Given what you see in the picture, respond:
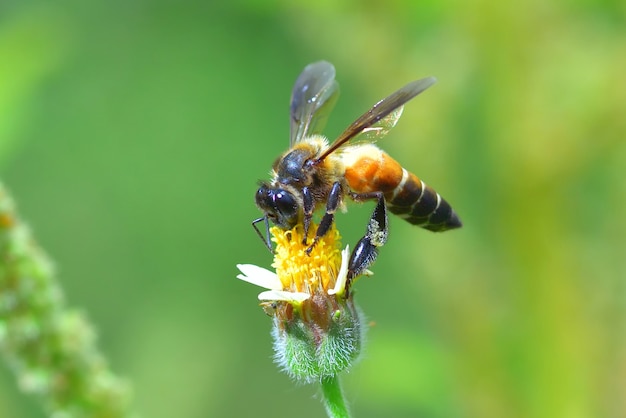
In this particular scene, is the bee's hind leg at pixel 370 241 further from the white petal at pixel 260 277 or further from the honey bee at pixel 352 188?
the white petal at pixel 260 277

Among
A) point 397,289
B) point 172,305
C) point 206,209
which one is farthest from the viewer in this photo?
point 206,209

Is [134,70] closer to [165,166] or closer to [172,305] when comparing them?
[165,166]

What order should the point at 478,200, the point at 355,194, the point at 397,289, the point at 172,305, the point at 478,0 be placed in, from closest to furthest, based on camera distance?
1. the point at 355,194
2. the point at 478,0
3. the point at 478,200
4. the point at 172,305
5. the point at 397,289

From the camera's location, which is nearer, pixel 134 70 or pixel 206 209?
pixel 206 209

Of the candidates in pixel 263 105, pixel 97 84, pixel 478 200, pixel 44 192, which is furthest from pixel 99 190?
pixel 478 200

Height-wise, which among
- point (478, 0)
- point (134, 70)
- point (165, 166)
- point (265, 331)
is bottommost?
point (478, 0)

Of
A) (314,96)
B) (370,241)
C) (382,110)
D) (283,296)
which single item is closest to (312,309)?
(283,296)

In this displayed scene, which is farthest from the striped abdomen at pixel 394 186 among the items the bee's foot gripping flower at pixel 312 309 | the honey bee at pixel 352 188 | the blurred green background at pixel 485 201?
the bee's foot gripping flower at pixel 312 309

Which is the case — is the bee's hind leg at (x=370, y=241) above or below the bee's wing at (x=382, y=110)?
below
